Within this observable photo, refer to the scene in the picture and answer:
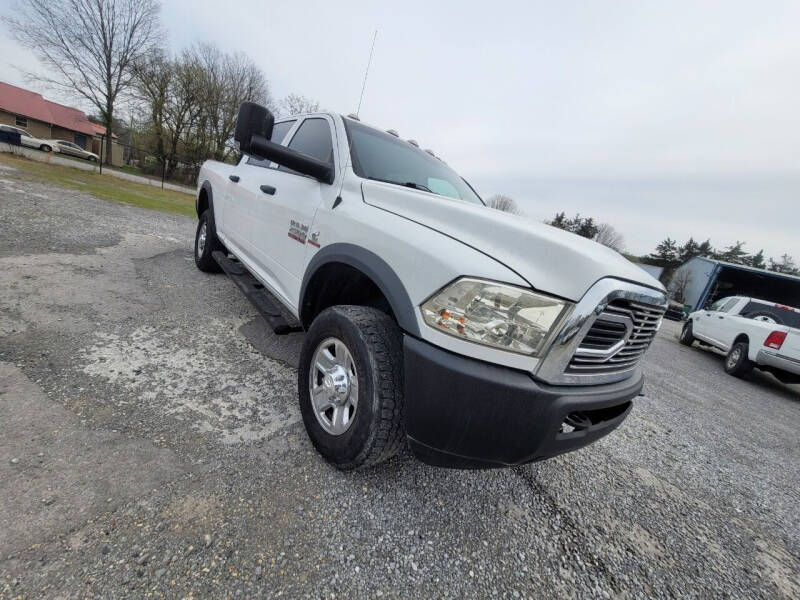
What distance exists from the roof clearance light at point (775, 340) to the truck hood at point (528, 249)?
6813mm

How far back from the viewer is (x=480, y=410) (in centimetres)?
131

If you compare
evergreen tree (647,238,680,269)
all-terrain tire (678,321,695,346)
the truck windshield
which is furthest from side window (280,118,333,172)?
evergreen tree (647,238,680,269)

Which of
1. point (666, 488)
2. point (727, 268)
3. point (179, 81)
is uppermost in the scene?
point (179, 81)

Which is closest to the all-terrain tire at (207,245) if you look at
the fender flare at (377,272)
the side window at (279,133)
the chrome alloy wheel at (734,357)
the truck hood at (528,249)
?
the side window at (279,133)

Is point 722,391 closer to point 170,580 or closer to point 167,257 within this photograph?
point 170,580

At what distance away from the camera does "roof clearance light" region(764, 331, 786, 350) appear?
20.0 ft

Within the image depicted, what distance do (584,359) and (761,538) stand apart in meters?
1.97

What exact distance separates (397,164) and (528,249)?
4.74ft

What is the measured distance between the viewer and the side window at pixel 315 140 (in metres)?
2.54

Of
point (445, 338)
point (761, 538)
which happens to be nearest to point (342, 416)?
point (445, 338)

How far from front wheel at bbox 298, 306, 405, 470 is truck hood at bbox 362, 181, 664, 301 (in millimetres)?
528

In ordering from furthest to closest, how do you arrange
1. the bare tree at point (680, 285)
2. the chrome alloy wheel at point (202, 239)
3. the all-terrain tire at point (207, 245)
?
1. the bare tree at point (680, 285)
2. the chrome alloy wheel at point (202, 239)
3. the all-terrain tire at point (207, 245)

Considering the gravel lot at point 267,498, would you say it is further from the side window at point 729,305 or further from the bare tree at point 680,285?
the bare tree at point 680,285

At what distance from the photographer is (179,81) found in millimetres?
24578
